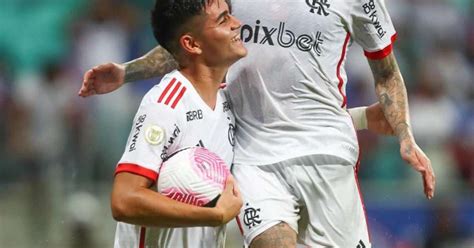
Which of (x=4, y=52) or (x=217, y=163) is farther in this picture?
(x=4, y=52)

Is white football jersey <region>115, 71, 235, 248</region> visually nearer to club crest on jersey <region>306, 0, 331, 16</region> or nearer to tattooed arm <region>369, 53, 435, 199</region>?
club crest on jersey <region>306, 0, 331, 16</region>

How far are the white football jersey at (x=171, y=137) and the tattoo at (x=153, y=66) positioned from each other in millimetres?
496

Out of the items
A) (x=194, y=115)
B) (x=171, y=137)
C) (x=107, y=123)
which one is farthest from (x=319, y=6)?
(x=107, y=123)

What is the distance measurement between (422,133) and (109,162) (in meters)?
2.74

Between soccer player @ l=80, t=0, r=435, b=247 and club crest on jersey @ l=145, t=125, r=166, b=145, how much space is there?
591mm

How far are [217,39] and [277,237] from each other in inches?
35.6

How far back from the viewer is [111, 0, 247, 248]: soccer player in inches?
183

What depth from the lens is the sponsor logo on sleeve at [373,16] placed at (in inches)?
212

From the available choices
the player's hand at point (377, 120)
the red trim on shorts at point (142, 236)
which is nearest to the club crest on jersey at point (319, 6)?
the player's hand at point (377, 120)

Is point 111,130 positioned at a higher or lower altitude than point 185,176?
lower

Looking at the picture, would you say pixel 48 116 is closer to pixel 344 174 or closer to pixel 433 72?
pixel 433 72

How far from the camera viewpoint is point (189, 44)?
4992 millimetres

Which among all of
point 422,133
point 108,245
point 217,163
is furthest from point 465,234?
point 217,163

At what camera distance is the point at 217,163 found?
15.7 feet
